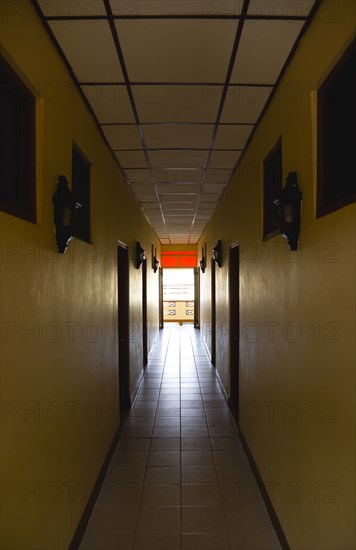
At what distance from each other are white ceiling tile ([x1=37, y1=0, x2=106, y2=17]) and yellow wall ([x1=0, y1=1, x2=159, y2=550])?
0.08 m

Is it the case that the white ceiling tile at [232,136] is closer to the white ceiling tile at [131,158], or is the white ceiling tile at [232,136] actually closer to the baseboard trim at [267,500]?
the white ceiling tile at [131,158]

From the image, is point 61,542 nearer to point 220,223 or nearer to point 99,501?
point 99,501

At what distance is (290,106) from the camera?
7.41 feet

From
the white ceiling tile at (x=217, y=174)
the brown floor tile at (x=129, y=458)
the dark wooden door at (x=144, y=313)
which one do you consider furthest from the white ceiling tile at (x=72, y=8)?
the dark wooden door at (x=144, y=313)

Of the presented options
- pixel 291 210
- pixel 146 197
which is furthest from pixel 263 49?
pixel 146 197

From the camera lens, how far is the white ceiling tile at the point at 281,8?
1784 millimetres

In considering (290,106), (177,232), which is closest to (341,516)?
(290,106)

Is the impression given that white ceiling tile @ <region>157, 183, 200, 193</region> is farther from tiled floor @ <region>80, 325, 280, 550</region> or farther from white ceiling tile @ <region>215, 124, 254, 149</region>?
tiled floor @ <region>80, 325, 280, 550</region>

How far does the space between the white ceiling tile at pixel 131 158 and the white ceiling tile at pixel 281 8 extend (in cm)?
211

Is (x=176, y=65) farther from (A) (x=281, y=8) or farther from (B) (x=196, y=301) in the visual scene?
(B) (x=196, y=301)

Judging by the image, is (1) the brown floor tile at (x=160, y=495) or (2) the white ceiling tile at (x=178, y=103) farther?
(1) the brown floor tile at (x=160, y=495)

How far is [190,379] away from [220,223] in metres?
2.75

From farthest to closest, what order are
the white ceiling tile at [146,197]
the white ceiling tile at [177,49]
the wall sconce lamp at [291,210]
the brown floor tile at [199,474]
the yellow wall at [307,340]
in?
the white ceiling tile at [146,197], the brown floor tile at [199,474], the wall sconce lamp at [291,210], the white ceiling tile at [177,49], the yellow wall at [307,340]

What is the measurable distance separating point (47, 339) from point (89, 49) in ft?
5.62
